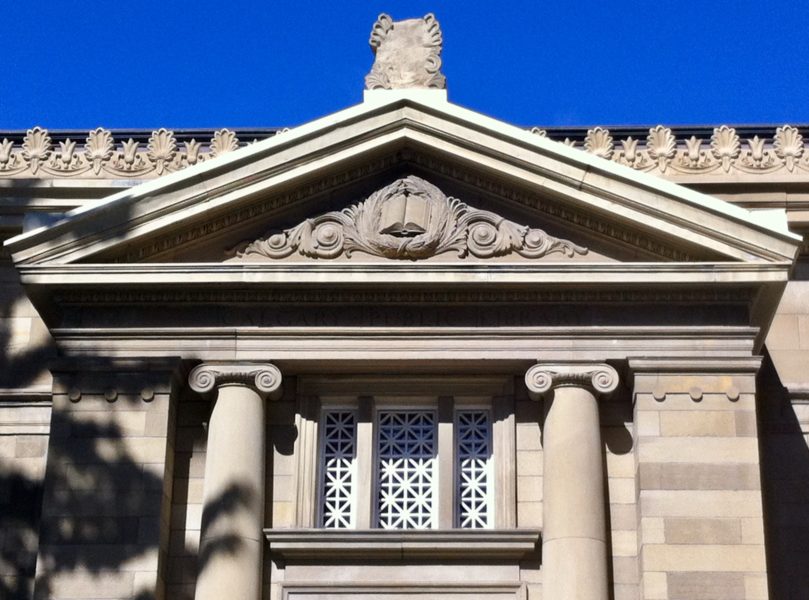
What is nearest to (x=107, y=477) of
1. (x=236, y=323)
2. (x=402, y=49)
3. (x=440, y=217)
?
(x=236, y=323)

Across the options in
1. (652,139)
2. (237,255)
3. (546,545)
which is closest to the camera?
(546,545)

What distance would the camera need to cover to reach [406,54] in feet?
90.0

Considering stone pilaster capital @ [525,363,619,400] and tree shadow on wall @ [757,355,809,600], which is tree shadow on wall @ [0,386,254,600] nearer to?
stone pilaster capital @ [525,363,619,400]

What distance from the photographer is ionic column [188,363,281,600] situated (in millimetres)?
24328

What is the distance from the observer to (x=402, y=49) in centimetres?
2752

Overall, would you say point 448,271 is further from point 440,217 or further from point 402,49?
point 402,49

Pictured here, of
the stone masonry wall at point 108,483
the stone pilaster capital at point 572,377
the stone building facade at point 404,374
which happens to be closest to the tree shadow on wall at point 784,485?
the stone building facade at point 404,374

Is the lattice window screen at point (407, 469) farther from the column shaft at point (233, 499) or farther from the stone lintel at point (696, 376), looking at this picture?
the stone lintel at point (696, 376)

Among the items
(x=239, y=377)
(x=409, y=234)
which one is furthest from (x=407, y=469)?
(x=409, y=234)

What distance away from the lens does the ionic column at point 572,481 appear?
2409 cm

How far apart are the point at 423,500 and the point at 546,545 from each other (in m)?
2.11

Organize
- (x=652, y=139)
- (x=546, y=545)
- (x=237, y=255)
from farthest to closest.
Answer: (x=652, y=139)
(x=237, y=255)
(x=546, y=545)

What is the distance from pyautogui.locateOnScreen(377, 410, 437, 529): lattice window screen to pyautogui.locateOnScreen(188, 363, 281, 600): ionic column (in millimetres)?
1827

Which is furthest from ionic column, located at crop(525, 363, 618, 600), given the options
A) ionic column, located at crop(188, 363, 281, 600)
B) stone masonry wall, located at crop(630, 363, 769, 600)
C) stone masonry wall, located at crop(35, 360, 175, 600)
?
stone masonry wall, located at crop(35, 360, 175, 600)
